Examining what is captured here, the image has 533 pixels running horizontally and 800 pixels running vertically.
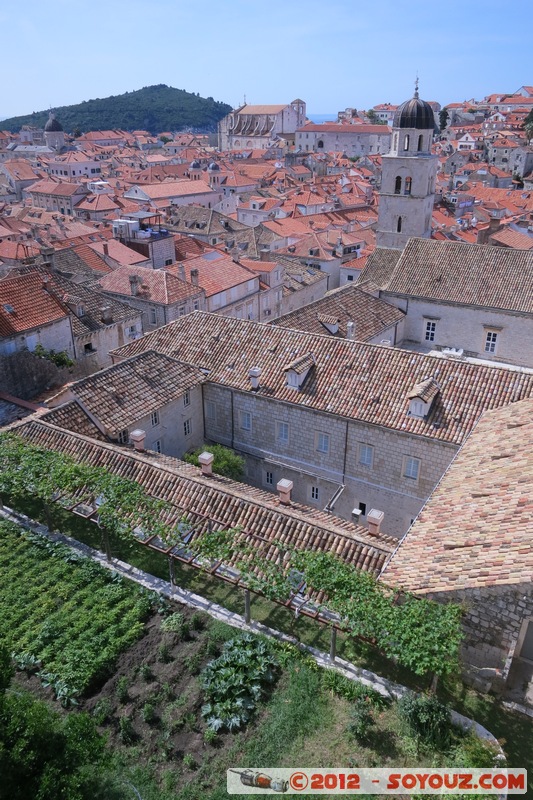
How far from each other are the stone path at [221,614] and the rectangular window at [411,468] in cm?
977

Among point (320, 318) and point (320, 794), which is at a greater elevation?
point (320, 318)

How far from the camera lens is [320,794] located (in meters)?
11.7

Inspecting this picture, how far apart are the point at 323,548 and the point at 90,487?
7277 mm

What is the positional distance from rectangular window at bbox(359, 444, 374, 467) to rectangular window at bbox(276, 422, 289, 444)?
11.0ft

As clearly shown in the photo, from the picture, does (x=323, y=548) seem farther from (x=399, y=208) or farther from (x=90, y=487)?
(x=399, y=208)

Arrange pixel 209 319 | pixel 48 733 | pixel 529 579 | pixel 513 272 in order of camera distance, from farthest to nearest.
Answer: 1. pixel 513 272
2. pixel 209 319
3. pixel 529 579
4. pixel 48 733

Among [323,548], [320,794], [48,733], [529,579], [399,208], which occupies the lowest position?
[320,794]

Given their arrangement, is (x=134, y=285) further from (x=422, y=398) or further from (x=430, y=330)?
(x=422, y=398)

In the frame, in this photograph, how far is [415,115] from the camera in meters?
45.3

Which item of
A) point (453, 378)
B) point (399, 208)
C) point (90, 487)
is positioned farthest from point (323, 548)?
point (399, 208)

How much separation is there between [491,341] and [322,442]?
1770 centimetres

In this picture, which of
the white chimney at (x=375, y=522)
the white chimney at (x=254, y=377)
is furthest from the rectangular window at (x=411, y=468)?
the white chimney at (x=254, y=377)

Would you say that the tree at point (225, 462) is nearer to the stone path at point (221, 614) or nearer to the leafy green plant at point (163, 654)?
A: the stone path at point (221, 614)

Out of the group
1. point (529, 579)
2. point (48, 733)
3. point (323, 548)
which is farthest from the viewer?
point (323, 548)
